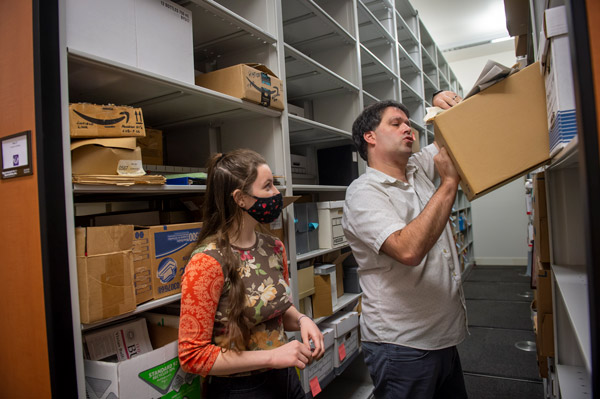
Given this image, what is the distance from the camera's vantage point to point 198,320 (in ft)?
3.18

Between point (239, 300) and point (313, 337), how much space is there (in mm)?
289

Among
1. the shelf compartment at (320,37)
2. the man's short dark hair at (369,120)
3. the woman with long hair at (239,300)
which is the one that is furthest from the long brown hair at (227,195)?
the shelf compartment at (320,37)

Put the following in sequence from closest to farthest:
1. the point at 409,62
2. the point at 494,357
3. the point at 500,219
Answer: the point at 494,357 < the point at 409,62 < the point at 500,219

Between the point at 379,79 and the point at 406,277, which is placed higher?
the point at 379,79

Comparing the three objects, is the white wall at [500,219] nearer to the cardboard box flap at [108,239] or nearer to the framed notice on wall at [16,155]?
the cardboard box flap at [108,239]

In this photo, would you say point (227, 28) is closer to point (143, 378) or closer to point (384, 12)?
point (143, 378)

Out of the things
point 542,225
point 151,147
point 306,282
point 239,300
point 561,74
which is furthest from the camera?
point 306,282

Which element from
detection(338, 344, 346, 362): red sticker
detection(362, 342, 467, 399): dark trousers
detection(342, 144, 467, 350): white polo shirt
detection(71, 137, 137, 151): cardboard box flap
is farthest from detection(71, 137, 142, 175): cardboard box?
detection(338, 344, 346, 362): red sticker

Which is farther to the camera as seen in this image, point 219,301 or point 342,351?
point 342,351

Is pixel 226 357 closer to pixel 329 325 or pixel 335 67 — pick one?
pixel 329 325

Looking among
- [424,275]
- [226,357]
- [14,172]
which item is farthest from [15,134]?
[424,275]

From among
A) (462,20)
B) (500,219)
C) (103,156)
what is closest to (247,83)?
(103,156)

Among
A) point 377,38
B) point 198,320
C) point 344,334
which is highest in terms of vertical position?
point 377,38

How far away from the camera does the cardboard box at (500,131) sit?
102 centimetres
